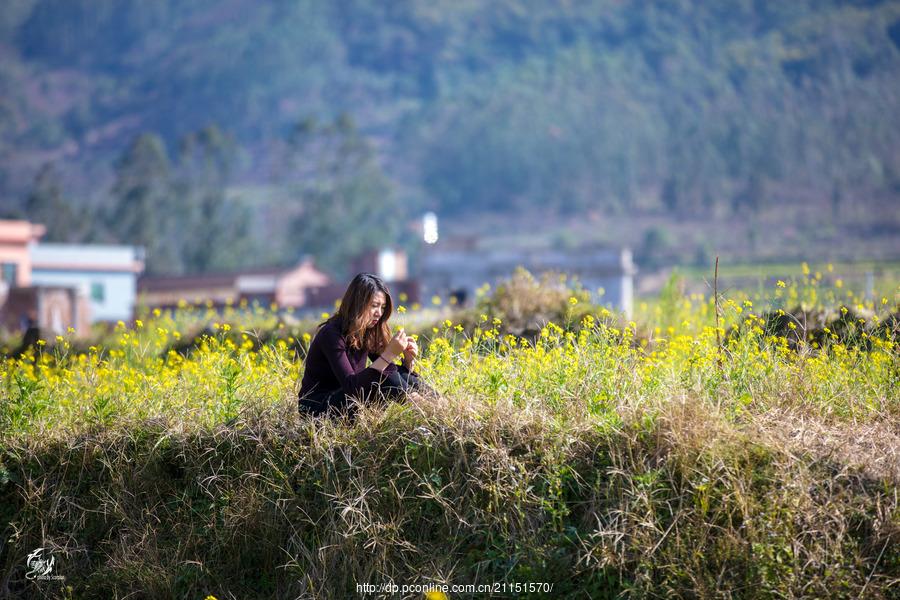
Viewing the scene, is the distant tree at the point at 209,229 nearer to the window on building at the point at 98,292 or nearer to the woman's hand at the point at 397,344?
the window on building at the point at 98,292

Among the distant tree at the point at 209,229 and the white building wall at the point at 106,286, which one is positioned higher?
the distant tree at the point at 209,229

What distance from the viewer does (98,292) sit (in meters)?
60.6

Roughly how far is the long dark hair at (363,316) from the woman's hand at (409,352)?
0.29 metres

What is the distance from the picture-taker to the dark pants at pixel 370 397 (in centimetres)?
660

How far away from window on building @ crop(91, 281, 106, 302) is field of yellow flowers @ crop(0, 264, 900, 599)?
180ft

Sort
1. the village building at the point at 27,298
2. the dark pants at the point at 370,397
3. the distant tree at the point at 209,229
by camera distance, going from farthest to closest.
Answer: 1. the distant tree at the point at 209,229
2. the village building at the point at 27,298
3. the dark pants at the point at 370,397

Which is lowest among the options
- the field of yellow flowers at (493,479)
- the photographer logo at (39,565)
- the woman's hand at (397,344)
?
the photographer logo at (39,565)

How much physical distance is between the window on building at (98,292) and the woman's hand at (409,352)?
56.7 meters

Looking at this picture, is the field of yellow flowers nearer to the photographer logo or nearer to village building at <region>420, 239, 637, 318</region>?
the photographer logo

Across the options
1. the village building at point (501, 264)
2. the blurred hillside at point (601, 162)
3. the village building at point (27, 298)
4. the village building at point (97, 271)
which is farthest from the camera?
the blurred hillside at point (601, 162)

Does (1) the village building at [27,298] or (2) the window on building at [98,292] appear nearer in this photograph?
(1) the village building at [27,298]

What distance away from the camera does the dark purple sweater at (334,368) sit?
6629mm

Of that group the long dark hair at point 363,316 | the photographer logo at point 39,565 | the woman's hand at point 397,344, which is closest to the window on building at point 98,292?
the photographer logo at point 39,565

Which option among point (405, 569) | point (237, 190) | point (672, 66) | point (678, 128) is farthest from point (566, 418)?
point (672, 66)
